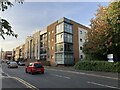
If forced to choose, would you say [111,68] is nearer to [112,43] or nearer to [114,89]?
[112,43]

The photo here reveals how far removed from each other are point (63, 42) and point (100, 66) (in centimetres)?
3217

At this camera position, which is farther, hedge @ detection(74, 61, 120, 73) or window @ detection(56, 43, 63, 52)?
window @ detection(56, 43, 63, 52)

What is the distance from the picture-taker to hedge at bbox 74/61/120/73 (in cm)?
3039

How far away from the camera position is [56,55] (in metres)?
68.2

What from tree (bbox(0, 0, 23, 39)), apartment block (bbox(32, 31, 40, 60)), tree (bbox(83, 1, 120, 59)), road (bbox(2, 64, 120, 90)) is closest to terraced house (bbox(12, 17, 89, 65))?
apartment block (bbox(32, 31, 40, 60))

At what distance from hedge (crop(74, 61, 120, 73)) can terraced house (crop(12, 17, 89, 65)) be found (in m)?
26.4

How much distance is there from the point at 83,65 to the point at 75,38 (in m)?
33.4

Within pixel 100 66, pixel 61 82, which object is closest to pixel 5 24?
pixel 61 82

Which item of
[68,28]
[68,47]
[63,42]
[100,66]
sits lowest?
[100,66]

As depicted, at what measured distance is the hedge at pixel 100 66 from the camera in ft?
99.7

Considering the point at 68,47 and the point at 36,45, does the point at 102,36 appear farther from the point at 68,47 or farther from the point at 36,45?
the point at 36,45

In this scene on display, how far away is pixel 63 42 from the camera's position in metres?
65.0

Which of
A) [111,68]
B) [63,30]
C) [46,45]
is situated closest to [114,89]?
[111,68]

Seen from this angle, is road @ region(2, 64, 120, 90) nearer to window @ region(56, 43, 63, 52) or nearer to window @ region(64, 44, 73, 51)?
window @ region(64, 44, 73, 51)
